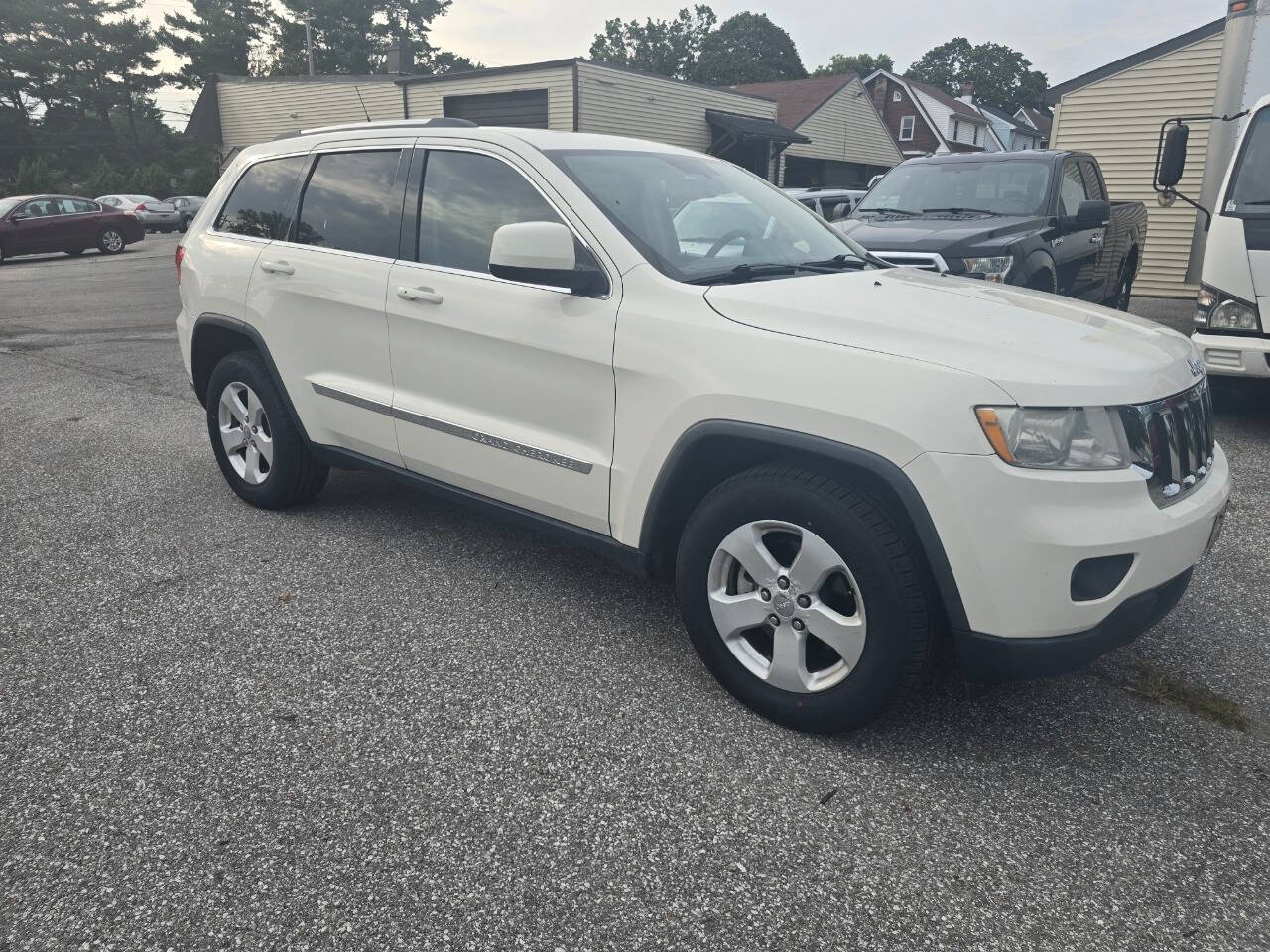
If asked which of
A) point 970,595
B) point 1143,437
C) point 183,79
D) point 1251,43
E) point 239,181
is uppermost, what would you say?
point 183,79

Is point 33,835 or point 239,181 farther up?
point 239,181

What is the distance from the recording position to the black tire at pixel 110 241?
23656mm

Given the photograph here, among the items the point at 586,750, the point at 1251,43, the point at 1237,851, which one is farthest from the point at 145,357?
the point at 1251,43

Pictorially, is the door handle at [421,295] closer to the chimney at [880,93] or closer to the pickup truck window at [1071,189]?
the pickup truck window at [1071,189]

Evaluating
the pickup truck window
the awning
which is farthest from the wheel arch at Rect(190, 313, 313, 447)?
the awning

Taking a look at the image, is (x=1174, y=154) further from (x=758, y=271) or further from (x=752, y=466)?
(x=752, y=466)

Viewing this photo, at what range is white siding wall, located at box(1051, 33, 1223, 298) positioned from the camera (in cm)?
1386

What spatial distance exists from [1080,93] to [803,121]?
21465mm

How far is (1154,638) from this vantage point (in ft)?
11.4

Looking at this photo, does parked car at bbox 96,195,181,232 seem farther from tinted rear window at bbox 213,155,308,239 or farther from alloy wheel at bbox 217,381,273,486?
alloy wheel at bbox 217,381,273,486

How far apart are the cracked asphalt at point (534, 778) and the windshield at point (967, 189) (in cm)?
418

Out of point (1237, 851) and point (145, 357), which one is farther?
point (145, 357)

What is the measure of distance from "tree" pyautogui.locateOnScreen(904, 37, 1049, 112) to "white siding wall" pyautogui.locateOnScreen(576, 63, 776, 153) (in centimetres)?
8096

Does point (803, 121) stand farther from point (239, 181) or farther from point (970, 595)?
point (970, 595)
